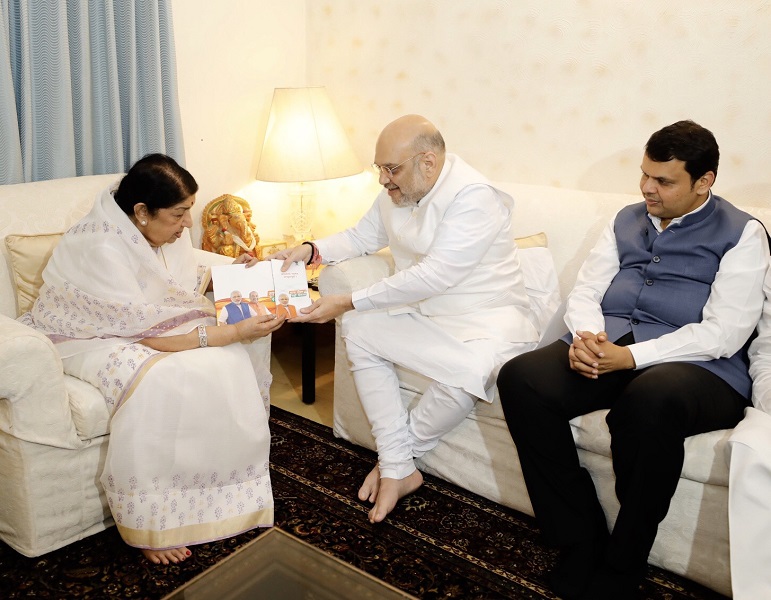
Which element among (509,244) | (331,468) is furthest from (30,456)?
(509,244)

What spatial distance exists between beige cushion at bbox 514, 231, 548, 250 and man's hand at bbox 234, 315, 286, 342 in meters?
0.99

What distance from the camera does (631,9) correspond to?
2.82 meters

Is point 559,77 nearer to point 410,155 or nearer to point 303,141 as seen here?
point 410,155

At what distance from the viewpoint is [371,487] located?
2463 millimetres

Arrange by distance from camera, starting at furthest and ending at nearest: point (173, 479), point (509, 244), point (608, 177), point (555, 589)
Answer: point (608, 177), point (509, 244), point (173, 479), point (555, 589)

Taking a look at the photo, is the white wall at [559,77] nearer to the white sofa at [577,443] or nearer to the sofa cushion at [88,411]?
the white sofa at [577,443]

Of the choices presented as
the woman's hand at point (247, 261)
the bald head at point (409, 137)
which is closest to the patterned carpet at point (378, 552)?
the woman's hand at point (247, 261)

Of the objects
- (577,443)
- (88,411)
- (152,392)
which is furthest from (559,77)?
(88,411)

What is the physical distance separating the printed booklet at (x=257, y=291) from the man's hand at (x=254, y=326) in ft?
0.17

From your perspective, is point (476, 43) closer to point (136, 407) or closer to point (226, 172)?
point (226, 172)

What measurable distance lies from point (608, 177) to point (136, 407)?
1983 millimetres

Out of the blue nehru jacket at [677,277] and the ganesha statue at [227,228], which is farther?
the ganesha statue at [227,228]

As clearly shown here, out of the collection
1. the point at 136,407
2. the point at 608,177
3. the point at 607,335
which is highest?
the point at 608,177

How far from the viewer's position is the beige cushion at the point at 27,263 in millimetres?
2473
